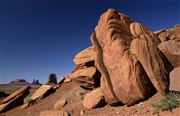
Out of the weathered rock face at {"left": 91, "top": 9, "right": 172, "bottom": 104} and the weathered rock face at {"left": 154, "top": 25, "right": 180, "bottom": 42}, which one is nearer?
the weathered rock face at {"left": 91, "top": 9, "right": 172, "bottom": 104}

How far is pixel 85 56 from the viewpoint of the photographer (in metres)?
20.3

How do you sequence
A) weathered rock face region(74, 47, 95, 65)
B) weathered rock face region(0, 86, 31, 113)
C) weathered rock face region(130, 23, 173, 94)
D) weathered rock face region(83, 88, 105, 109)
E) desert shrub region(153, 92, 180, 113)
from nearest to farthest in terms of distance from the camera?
desert shrub region(153, 92, 180, 113), weathered rock face region(130, 23, 173, 94), weathered rock face region(83, 88, 105, 109), weathered rock face region(74, 47, 95, 65), weathered rock face region(0, 86, 31, 113)

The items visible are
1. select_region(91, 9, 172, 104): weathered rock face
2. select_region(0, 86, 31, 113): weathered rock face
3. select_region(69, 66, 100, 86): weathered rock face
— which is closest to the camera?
select_region(91, 9, 172, 104): weathered rock face

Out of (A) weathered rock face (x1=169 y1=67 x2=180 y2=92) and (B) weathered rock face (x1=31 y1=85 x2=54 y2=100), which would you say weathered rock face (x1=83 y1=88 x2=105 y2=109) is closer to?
(A) weathered rock face (x1=169 y1=67 x2=180 y2=92)

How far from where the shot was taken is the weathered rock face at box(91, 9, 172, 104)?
12219mm

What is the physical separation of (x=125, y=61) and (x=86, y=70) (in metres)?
6.63

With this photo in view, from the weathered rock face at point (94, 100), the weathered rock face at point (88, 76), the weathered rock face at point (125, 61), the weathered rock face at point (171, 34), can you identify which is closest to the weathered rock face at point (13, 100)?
the weathered rock face at point (88, 76)

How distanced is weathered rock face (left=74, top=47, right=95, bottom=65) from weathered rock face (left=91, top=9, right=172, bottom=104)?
3.45m

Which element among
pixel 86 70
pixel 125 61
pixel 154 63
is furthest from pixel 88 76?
pixel 154 63

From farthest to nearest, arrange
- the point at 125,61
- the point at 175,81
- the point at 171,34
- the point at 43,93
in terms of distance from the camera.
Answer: the point at 43,93 < the point at 171,34 < the point at 125,61 < the point at 175,81

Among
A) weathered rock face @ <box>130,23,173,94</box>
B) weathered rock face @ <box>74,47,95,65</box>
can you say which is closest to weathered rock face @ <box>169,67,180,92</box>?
weathered rock face @ <box>130,23,173,94</box>

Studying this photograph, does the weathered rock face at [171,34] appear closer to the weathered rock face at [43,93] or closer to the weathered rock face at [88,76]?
the weathered rock face at [88,76]

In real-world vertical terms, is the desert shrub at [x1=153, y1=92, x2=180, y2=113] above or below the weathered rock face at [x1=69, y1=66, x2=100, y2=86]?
below

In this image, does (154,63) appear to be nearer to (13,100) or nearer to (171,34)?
(171,34)
